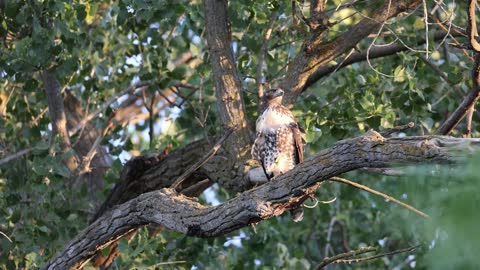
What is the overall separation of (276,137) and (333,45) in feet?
2.75

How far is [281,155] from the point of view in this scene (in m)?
5.59

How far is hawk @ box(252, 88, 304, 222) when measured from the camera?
523 cm

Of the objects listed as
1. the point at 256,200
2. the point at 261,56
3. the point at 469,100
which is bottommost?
the point at 256,200

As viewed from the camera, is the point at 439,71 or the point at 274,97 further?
the point at 439,71

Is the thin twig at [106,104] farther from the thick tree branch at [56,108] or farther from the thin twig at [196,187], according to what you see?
the thin twig at [196,187]

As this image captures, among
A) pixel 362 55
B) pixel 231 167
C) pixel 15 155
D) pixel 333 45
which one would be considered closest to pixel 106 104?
pixel 15 155

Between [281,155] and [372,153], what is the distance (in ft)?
7.82

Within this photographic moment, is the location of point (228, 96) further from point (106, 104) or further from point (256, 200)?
point (106, 104)

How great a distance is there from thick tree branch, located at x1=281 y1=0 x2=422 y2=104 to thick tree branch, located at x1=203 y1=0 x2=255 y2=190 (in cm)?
35

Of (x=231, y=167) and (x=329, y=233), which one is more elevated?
(x=231, y=167)

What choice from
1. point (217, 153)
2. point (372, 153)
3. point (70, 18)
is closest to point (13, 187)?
point (70, 18)

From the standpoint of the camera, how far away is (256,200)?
373 centimetres

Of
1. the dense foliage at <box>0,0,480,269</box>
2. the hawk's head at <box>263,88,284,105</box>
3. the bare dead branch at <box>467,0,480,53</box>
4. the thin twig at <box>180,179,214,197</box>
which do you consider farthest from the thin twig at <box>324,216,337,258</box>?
the bare dead branch at <box>467,0,480,53</box>

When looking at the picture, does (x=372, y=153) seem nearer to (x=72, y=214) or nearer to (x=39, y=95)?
(x=72, y=214)
